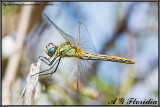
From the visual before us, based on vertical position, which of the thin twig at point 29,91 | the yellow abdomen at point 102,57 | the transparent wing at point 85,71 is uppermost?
the yellow abdomen at point 102,57

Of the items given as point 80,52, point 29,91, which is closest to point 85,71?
point 80,52

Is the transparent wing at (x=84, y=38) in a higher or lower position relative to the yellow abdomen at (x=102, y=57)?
higher

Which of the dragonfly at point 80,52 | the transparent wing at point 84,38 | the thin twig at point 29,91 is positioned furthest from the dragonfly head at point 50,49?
the thin twig at point 29,91

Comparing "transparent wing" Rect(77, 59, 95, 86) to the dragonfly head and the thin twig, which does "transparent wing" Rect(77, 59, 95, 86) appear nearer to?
the dragonfly head

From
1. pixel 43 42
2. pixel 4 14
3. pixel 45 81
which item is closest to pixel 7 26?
pixel 4 14

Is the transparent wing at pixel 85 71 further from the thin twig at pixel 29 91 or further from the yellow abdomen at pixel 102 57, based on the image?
the thin twig at pixel 29 91

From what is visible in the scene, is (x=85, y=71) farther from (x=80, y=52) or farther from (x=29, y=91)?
(x=29, y=91)

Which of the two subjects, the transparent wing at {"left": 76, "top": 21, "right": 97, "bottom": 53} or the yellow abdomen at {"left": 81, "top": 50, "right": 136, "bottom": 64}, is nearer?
the transparent wing at {"left": 76, "top": 21, "right": 97, "bottom": 53}

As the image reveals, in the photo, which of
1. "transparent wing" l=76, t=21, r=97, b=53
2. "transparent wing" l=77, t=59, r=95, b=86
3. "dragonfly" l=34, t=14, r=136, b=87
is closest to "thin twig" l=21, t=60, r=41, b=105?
"dragonfly" l=34, t=14, r=136, b=87
